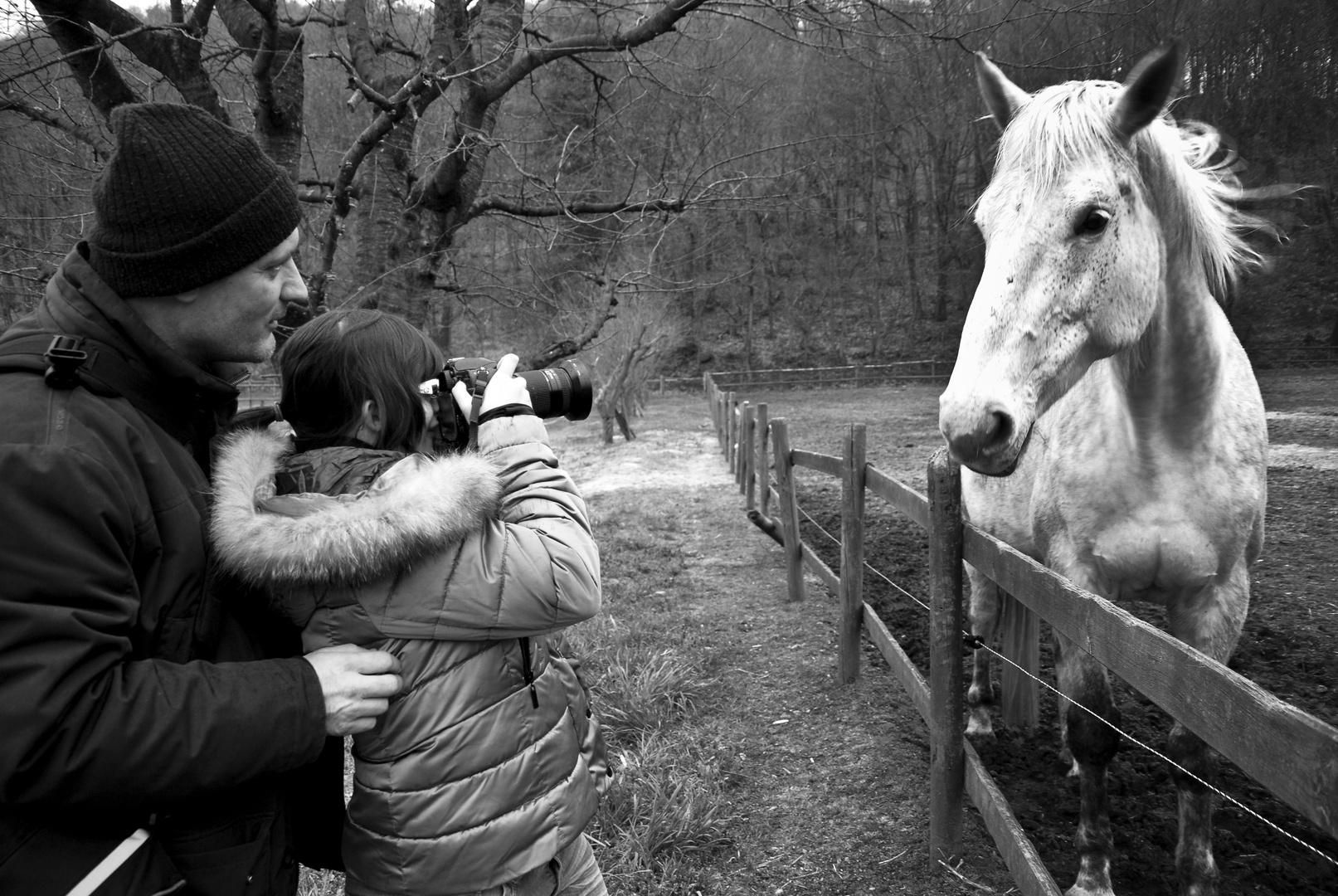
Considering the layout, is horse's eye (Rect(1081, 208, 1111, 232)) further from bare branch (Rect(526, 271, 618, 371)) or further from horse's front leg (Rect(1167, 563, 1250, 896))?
bare branch (Rect(526, 271, 618, 371))

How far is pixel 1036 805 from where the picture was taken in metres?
3.05

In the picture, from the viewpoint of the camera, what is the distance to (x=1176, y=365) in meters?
2.50

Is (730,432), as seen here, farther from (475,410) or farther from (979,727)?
(475,410)

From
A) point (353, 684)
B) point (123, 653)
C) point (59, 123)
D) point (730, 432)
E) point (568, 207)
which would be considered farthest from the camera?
point (730, 432)

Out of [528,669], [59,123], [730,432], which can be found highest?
[59,123]

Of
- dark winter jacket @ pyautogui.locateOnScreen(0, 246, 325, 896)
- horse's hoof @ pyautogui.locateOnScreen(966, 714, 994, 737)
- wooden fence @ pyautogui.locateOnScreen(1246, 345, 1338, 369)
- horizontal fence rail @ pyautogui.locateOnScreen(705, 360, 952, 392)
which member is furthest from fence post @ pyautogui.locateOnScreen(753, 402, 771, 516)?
horizontal fence rail @ pyautogui.locateOnScreen(705, 360, 952, 392)

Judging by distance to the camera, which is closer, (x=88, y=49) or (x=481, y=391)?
(x=481, y=391)

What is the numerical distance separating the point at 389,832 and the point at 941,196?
32.2 m

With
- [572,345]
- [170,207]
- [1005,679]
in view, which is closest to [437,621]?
[170,207]

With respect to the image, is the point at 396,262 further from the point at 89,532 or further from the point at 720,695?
the point at 89,532

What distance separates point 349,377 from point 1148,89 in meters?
2.07

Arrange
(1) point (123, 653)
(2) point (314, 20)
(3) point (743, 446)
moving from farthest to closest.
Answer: (3) point (743, 446) → (2) point (314, 20) → (1) point (123, 653)

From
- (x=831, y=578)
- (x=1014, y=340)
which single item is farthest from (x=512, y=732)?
(x=831, y=578)

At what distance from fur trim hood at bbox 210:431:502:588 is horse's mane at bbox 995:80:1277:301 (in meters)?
1.71
